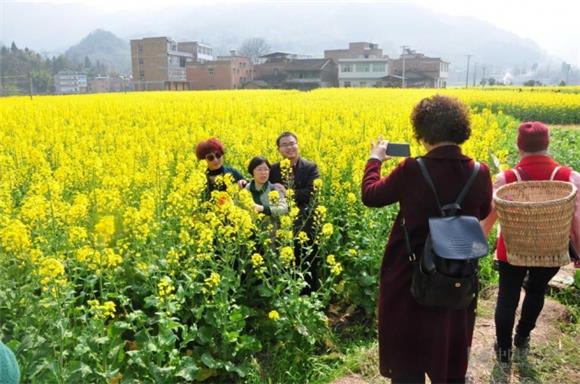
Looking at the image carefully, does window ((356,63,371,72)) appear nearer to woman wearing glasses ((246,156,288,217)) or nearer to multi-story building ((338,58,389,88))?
multi-story building ((338,58,389,88))

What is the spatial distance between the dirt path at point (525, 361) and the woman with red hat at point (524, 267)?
0.10 m

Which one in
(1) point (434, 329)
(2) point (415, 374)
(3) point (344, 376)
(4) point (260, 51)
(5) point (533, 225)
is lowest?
(3) point (344, 376)

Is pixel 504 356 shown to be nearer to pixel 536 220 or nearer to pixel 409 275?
pixel 536 220

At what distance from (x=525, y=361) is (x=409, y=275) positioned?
1.80m

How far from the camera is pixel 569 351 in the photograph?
3.98 metres

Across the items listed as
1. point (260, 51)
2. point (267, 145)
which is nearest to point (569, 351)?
point (267, 145)

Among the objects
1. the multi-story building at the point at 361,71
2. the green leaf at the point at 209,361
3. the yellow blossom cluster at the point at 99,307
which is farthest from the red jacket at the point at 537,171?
the multi-story building at the point at 361,71

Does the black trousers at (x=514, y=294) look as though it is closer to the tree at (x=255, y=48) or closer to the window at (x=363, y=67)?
the window at (x=363, y=67)

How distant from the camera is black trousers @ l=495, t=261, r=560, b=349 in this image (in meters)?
3.55

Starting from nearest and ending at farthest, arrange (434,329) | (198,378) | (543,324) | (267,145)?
(434,329), (198,378), (543,324), (267,145)

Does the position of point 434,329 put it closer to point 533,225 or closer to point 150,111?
point 533,225

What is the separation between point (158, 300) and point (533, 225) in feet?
7.31

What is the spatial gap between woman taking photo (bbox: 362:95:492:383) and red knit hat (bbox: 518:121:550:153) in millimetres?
883

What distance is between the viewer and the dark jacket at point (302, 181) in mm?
4609
